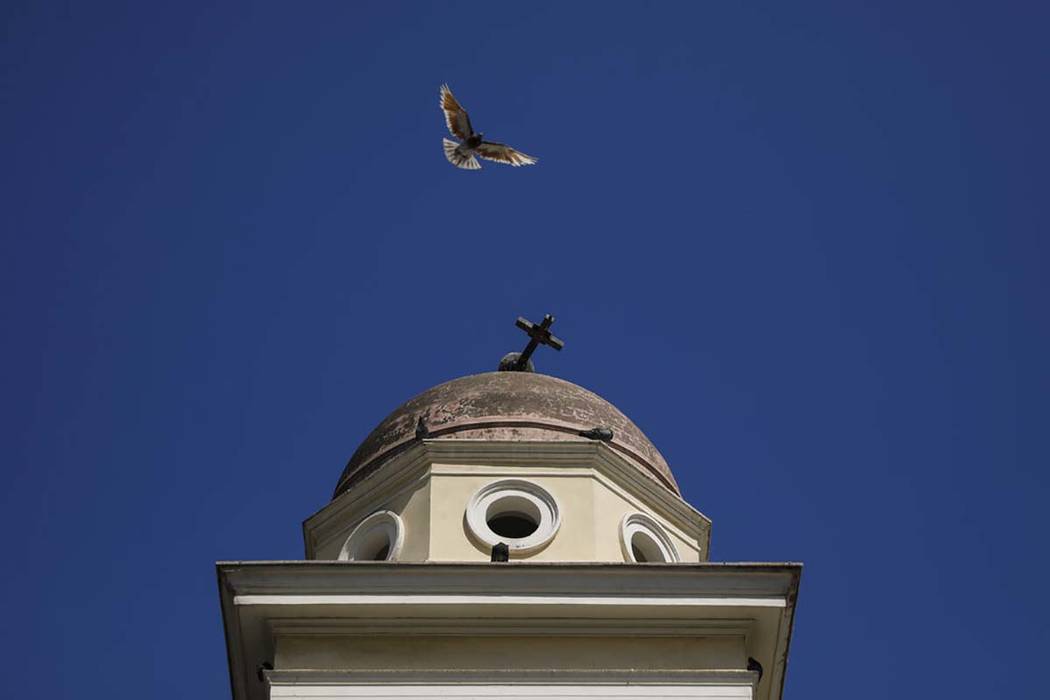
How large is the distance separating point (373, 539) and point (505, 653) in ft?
9.28

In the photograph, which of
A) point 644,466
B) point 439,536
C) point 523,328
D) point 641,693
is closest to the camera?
point 641,693

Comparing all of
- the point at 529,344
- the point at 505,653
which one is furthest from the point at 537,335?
the point at 505,653

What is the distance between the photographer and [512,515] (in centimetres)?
1978

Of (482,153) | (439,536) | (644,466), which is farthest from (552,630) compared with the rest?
(482,153)

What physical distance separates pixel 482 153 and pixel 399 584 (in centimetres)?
500

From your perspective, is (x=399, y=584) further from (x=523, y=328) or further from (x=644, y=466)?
(x=523, y=328)

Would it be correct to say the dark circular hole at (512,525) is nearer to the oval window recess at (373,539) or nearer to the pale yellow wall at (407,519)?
the pale yellow wall at (407,519)

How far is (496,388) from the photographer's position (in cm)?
2148

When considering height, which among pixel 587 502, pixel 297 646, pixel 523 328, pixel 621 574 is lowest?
pixel 297 646

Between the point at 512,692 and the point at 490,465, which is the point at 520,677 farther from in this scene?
the point at 490,465

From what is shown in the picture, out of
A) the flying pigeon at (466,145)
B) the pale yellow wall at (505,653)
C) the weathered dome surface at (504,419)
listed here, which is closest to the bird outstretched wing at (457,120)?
the flying pigeon at (466,145)

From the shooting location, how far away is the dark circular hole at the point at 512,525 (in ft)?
64.7

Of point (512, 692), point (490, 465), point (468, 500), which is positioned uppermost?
point (490, 465)

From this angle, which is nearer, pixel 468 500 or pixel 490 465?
pixel 468 500
